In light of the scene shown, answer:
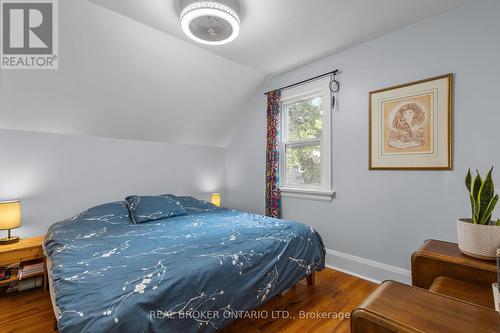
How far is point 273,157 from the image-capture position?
3.28m

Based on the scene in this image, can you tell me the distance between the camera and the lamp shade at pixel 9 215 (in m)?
2.10

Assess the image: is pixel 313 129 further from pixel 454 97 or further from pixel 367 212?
pixel 454 97

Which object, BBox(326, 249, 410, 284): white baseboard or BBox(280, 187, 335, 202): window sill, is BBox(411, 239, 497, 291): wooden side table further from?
BBox(280, 187, 335, 202): window sill

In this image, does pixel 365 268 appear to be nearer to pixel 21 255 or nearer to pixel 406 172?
pixel 406 172

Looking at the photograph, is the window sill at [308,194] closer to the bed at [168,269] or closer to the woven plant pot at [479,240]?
the bed at [168,269]

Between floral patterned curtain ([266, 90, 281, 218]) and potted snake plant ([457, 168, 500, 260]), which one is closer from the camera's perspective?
potted snake plant ([457, 168, 500, 260])

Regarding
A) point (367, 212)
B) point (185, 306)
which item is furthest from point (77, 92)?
point (367, 212)

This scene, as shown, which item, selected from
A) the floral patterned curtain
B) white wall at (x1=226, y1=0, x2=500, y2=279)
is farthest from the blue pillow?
white wall at (x1=226, y1=0, x2=500, y2=279)

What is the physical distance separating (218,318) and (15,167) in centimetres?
262

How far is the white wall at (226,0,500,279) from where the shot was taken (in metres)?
1.85

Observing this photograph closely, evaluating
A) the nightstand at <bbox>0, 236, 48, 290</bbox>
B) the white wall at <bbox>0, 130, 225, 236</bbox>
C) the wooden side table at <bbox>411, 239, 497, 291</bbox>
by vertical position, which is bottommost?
the nightstand at <bbox>0, 236, 48, 290</bbox>

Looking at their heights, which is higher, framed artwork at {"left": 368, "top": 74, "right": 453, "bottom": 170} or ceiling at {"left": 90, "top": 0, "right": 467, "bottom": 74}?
ceiling at {"left": 90, "top": 0, "right": 467, "bottom": 74}

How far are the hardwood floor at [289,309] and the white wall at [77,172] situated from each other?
0.86 meters

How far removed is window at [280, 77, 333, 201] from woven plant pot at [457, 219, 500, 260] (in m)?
1.46
